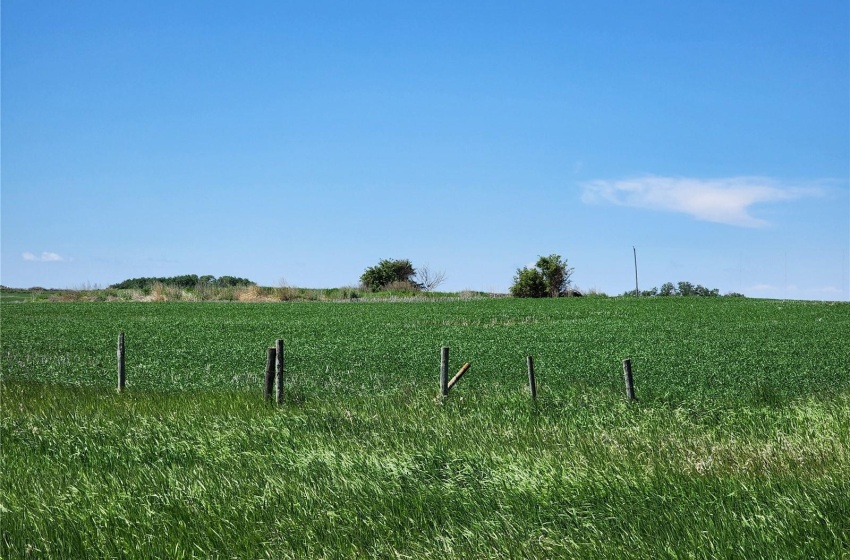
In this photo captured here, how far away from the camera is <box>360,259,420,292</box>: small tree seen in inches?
3471

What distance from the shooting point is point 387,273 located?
290 ft

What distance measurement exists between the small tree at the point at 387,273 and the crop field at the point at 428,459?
6377cm

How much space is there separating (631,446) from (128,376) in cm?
1552

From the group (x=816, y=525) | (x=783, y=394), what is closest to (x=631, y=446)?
(x=816, y=525)

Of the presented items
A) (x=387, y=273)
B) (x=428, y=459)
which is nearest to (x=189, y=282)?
(x=387, y=273)

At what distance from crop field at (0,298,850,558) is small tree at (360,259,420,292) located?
63.8m

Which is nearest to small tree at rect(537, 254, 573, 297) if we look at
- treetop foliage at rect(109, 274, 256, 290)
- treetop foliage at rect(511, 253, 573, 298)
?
treetop foliage at rect(511, 253, 573, 298)

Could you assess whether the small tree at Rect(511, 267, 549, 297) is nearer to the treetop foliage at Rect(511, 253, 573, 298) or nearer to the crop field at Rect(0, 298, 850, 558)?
the treetop foliage at Rect(511, 253, 573, 298)

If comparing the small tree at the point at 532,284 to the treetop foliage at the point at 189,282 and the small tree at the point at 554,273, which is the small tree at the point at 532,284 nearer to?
the small tree at the point at 554,273

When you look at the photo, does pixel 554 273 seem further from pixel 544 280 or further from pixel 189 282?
pixel 189 282

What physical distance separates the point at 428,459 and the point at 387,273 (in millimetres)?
78575

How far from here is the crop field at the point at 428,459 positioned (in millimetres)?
7477

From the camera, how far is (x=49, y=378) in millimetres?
20516

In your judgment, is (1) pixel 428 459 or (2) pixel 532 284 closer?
(1) pixel 428 459
